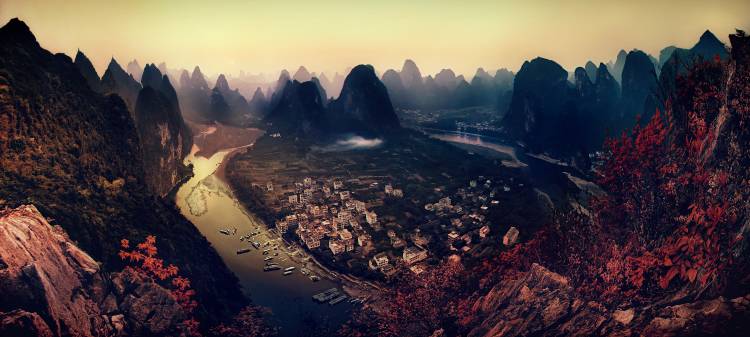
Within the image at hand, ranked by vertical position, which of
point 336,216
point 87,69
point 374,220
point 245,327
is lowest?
point 245,327

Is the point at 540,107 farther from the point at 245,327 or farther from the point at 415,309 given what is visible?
the point at 245,327

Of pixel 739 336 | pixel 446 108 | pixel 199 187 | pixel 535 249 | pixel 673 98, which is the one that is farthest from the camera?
pixel 446 108

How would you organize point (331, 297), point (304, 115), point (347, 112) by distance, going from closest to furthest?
point (331, 297) → point (304, 115) → point (347, 112)

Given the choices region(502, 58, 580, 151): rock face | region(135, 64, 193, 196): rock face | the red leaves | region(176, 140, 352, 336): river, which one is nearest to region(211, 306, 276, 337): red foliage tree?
region(176, 140, 352, 336): river

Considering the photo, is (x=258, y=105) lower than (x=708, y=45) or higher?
higher

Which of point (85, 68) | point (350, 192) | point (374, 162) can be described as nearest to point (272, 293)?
point (350, 192)

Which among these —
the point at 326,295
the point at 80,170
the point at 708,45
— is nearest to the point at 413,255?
the point at 326,295

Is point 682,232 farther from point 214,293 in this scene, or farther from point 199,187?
point 199,187
